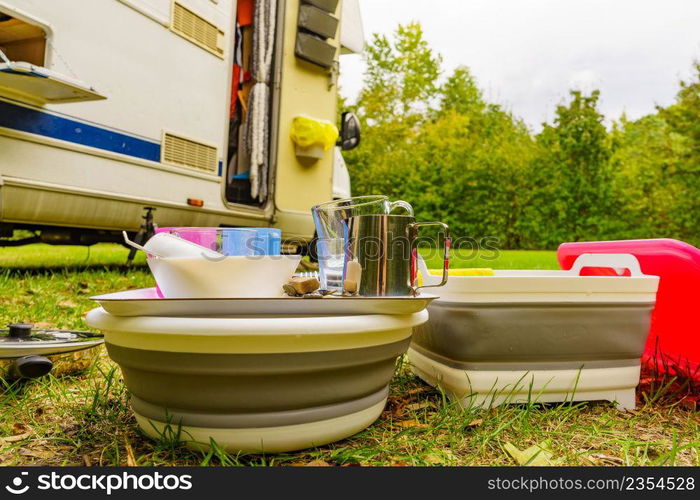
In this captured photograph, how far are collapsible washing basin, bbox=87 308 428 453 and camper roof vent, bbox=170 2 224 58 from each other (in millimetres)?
2953

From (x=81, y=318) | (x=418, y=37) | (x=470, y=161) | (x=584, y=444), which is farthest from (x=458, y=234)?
(x=584, y=444)

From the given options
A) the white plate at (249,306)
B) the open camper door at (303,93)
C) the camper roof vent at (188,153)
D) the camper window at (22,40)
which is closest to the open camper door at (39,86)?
the camper window at (22,40)

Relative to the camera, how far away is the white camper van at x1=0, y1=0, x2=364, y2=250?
112 inches

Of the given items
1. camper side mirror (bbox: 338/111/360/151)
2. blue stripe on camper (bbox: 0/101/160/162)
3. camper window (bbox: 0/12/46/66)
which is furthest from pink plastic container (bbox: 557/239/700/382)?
camper side mirror (bbox: 338/111/360/151)

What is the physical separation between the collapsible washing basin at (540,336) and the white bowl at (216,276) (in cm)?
45

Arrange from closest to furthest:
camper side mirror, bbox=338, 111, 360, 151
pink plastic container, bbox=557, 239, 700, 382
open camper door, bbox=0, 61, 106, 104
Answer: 1. pink plastic container, bbox=557, 239, 700, 382
2. open camper door, bbox=0, 61, 106, 104
3. camper side mirror, bbox=338, 111, 360, 151

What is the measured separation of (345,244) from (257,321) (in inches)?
16.6

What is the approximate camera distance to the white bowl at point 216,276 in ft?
3.71

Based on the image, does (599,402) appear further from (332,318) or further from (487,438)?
(332,318)

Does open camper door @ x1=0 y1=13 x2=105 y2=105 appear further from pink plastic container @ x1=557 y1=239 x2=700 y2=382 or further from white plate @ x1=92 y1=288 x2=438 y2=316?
pink plastic container @ x1=557 y1=239 x2=700 y2=382

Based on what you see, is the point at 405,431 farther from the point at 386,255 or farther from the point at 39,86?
the point at 39,86

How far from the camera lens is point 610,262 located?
1.65 m

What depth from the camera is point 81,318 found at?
233 centimetres

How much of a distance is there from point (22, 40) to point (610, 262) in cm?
291
